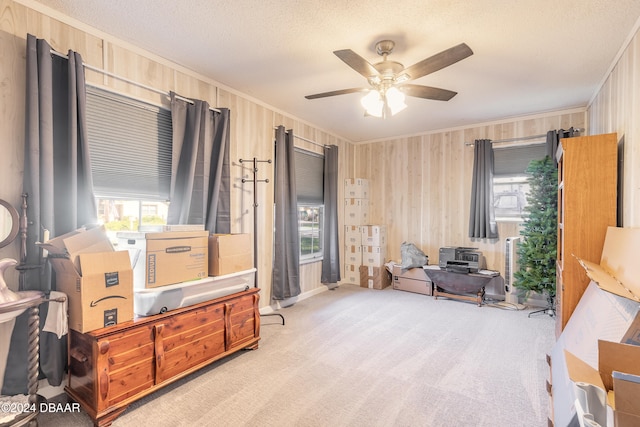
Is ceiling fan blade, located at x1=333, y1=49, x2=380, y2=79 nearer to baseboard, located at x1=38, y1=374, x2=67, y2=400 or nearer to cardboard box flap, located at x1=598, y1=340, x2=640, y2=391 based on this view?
cardboard box flap, located at x1=598, y1=340, x2=640, y2=391

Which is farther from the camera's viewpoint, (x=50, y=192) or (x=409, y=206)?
(x=409, y=206)

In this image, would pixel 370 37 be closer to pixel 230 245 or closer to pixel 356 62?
pixel 356 62

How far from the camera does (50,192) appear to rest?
1990mm

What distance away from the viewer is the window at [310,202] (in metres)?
4.61

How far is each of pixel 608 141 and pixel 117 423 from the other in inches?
157

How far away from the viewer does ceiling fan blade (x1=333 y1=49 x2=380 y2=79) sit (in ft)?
6.56

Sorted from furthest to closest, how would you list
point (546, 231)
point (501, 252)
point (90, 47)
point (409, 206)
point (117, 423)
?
point (409, 206), point (501, 252), point (546, 231), point (90, 47), point (117, 423)

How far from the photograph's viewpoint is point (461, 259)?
4.43m

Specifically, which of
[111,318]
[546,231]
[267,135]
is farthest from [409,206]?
[111,318]

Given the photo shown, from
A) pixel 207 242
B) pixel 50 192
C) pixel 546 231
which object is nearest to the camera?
pixel 50 192

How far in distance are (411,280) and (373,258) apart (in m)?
0.70

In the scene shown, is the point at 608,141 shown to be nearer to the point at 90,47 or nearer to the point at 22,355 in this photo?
the point at 90,47

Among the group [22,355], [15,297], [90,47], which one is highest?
[90,47]

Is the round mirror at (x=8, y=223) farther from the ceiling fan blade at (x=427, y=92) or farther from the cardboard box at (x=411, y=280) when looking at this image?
the cardboard box at (x=411, y=280)
